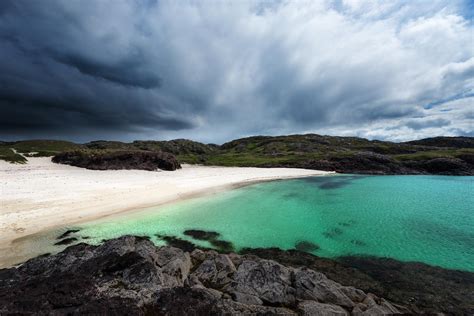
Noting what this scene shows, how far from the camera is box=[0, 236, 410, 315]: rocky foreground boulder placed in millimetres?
8734

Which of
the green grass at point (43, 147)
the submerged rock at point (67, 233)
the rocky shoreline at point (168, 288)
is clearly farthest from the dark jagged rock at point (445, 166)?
the green grass at point (43, 147)

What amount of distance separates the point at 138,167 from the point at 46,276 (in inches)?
2275

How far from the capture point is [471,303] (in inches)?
457

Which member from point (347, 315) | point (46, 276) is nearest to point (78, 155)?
point (46, 276)

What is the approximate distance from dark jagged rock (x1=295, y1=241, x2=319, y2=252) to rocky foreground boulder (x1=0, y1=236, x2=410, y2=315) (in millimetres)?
7458

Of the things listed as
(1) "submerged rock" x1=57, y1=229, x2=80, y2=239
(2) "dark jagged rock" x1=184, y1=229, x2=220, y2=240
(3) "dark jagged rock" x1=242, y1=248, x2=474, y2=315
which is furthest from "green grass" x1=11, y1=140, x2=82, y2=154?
(3) "dark jagged rock" x1=242, y1=248, x2=474, y2=315

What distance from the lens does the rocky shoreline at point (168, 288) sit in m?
8.76

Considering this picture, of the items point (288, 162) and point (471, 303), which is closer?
point (471, 303)

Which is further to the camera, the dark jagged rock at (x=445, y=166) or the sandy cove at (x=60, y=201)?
the dark jagged rock at (x=445, y=166)

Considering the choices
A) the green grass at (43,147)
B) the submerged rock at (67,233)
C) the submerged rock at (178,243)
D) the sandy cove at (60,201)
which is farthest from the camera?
the green grass at (43,147)

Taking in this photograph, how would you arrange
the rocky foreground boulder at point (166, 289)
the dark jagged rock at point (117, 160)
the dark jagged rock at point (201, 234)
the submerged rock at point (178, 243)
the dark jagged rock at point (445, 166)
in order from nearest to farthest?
the rocky foreground boulder at point (166, 289)
the submerged rock at point (178, 243)
the dark jagged rock at point (201, 234)
the dark jagged rock at point (117, 160)
the dark jagged rock at point (445, 166)

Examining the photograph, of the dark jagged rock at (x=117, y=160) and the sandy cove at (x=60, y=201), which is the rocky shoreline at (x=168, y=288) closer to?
the sandy cove at (x=60, y=201)

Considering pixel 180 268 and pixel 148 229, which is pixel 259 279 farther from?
pixel 148 229

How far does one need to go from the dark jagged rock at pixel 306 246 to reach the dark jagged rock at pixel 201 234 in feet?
24.5
